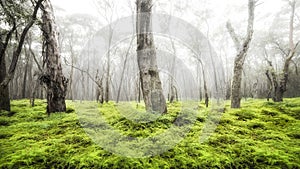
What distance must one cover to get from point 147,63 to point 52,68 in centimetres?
322

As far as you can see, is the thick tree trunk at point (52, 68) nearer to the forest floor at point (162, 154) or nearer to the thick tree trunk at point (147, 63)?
the forest floor at point (162, 154)

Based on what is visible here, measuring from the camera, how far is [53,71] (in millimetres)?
6352

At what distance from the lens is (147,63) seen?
4953mm

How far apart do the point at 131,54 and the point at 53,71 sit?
53.5 feet

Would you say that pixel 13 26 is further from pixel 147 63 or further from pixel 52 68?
pixel 147 63

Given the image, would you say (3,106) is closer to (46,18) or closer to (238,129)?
(46,18)

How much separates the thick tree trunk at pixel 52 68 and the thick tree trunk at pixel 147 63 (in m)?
2.97

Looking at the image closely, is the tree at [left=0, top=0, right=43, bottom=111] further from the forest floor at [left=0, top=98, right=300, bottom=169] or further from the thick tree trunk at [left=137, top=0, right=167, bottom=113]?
the thick tree trunk at [left=137, top=0, right=167, bottom=113]

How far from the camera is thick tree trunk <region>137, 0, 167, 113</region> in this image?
4891 mm

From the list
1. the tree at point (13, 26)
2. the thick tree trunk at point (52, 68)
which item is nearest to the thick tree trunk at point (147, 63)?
the tree at point (13, 26)

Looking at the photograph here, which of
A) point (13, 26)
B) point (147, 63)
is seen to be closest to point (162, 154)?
point (147, 63)

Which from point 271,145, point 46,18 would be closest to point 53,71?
point 46,18

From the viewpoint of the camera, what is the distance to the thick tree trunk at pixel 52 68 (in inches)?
248

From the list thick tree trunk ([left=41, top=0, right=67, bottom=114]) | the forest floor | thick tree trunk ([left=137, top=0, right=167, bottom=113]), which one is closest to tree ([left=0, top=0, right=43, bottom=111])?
the forest floor
